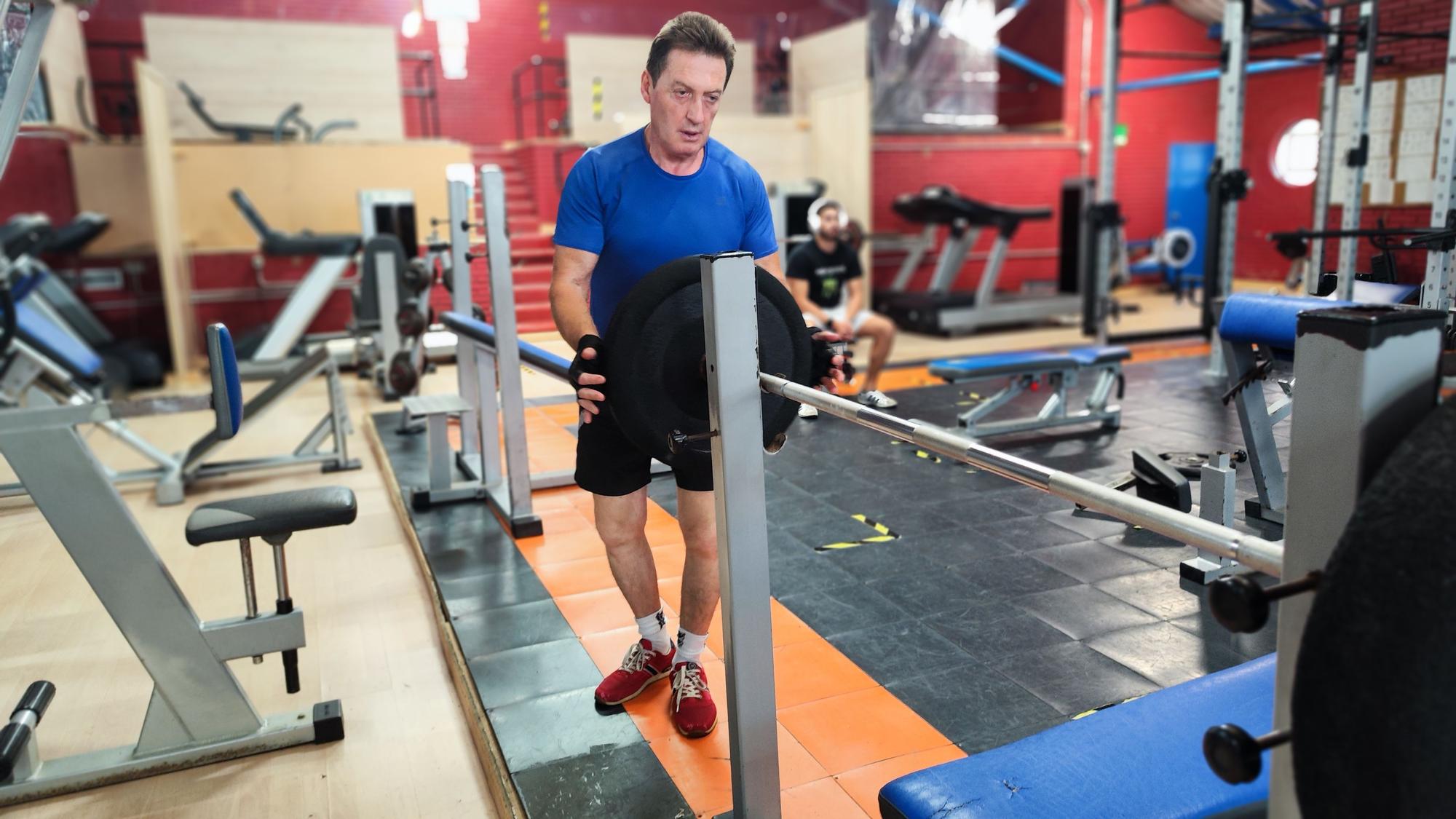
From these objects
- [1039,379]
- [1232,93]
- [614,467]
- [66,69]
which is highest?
[66,69]

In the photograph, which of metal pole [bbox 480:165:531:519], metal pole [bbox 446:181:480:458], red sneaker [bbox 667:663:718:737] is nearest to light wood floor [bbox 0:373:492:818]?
red sneaker [bbox 667:663:718:737]

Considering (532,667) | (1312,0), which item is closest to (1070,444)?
(532,667)

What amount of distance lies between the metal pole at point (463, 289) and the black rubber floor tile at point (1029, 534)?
2115 millimetres

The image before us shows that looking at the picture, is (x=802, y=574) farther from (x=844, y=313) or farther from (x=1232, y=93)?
(x=1232, y=93)

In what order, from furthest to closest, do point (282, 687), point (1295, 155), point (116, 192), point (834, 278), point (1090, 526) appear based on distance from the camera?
point (1295, 155), point (116, 192), point (834, 278), point (1090, 526), point (282, 687)

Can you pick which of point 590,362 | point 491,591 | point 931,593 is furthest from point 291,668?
point 931,593

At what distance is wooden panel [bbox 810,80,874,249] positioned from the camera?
8.98m

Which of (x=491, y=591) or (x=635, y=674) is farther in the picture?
(x=491, y=591)

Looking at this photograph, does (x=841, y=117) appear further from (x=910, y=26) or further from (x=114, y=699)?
(x=114, y=699)

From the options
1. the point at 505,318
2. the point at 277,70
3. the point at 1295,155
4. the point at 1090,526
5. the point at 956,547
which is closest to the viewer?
the point at 1090,526

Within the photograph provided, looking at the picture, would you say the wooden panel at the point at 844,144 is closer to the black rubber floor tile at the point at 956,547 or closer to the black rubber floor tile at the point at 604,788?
the black rubber floor tile at the point at 956,547

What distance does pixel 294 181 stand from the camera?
8984 mm

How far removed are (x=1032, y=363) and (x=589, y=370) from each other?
340 centimetres

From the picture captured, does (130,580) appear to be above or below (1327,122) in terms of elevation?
below
